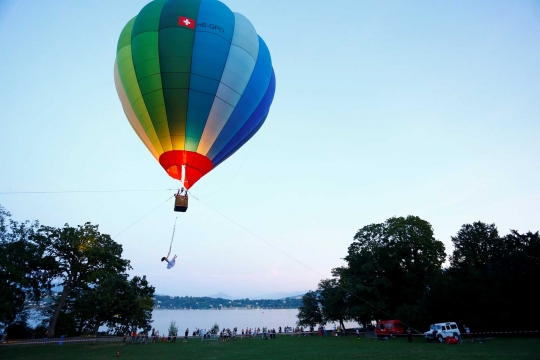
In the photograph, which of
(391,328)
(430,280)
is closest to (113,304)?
(391,328)

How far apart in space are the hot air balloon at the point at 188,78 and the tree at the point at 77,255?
63.5 ft

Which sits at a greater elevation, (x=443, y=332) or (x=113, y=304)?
(x=113, y=304)

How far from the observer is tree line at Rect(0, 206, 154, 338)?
25781mm

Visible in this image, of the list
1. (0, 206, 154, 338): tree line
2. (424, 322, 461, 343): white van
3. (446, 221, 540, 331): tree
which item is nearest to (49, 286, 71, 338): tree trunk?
(0, 206, 154, 338): tree line

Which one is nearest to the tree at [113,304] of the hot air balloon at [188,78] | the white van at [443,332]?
the hot air balloon at [188,78]

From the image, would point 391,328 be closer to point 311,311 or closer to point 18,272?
point 311,311

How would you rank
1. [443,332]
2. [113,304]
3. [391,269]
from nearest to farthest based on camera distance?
[443,332], [113,304], [391,269]

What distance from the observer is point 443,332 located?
68.4 ft

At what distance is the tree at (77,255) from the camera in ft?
97.2

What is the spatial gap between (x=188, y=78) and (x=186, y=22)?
2653 millimetres

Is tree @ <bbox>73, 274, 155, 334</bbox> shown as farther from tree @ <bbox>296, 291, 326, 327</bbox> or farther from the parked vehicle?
the parked vehicle

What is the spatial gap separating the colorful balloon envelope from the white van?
1877cm

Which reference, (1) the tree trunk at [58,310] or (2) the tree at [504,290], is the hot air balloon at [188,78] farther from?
(1) the tree trunk at [58,310]

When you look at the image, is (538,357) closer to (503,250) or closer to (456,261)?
(503,250)
